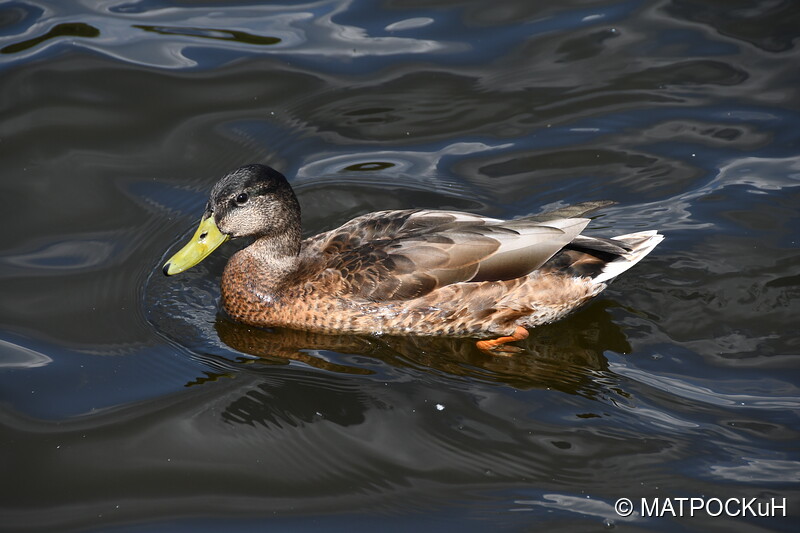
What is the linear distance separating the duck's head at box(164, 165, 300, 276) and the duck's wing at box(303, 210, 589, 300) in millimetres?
588

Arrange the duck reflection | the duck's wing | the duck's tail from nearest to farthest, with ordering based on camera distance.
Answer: the duck reflection
the duck's wing
the duck's tail

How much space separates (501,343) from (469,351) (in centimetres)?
24

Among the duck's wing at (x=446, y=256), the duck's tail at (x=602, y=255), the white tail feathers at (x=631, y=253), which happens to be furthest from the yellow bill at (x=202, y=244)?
the white tail feathers at (x=631, y=253)

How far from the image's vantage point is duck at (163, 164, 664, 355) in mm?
6453

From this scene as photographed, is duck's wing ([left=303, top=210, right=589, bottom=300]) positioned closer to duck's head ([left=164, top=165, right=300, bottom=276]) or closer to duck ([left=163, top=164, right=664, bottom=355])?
duck ([left=163, top=164, right=664, bottom=355])

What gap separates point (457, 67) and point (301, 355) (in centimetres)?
420

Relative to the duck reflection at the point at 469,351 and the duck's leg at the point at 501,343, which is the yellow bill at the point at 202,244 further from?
the duck's leg at the point at 501,343

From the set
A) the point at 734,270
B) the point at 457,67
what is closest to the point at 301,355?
the point at 734,270

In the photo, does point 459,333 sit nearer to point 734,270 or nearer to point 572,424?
point 572,424

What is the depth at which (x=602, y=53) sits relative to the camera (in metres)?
9.32

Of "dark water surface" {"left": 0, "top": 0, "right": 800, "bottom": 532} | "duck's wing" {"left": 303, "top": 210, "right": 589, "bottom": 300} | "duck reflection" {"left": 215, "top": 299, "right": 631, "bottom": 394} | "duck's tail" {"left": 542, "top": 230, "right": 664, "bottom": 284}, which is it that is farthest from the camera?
"duck's tail" {"left": 542, "top": 230, "right": 664, "bottom": 284}

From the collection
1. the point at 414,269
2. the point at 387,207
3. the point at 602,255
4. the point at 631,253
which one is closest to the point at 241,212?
the point at 414,269

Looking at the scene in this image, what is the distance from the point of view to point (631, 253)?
6.54 meters

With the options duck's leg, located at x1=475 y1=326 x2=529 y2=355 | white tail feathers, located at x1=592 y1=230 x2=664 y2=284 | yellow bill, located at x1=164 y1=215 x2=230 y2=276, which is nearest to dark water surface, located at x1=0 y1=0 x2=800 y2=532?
duck's leg, located at x1=475 y1=326 x2=529 y2=355
